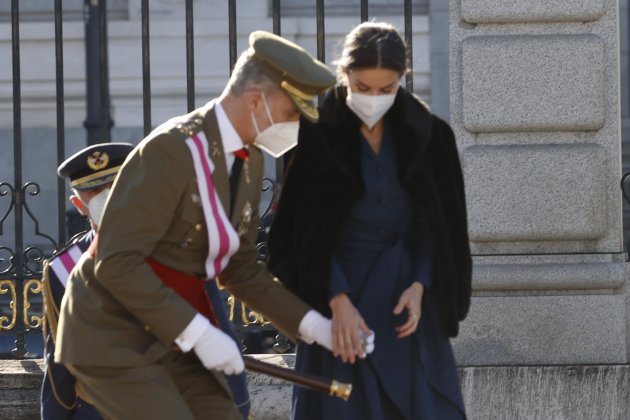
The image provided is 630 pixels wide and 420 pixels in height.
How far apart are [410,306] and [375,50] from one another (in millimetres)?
726

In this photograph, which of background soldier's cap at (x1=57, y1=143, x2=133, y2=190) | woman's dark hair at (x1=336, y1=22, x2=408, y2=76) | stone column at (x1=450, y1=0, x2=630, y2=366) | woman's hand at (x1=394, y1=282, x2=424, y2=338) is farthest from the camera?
stone column at (x1=450, y1=0, x2=630, y2=366)

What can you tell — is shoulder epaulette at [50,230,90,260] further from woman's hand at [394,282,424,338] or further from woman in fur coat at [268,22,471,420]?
woman's hand at [394,282,424,338]

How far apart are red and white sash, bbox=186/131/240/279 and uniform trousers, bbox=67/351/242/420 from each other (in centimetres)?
27

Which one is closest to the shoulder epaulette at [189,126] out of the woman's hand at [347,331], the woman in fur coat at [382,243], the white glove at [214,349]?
the white glove at [214,349]

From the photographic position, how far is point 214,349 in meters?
4.09

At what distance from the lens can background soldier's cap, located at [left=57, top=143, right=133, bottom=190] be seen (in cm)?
496

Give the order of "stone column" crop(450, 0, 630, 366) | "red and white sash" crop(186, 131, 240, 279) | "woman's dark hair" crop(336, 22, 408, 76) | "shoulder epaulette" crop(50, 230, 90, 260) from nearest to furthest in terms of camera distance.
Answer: "red and white sash" crop(186, 131, 240, 279) → "woman's dark hair" crop(336, 22, 408, 76) → "shoulder epaulette" crop(50, 230, 90, 260) → "stone column" crop(450, 0, 630, 366)

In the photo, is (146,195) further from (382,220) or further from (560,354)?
(560,354)

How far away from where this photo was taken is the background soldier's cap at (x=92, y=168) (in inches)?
195

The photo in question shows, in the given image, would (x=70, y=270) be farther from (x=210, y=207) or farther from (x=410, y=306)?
(x=410, y=306)

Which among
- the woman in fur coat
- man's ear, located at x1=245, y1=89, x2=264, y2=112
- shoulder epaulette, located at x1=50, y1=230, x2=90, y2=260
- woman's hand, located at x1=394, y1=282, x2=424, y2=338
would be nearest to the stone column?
shoulder epaulette, located at x1=50, y1=230, x2=90, y2=260

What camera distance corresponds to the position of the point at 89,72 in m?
12.6

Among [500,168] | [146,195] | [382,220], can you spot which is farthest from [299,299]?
[500,168]

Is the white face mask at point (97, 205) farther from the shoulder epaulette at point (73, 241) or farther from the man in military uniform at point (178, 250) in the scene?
the man in military uniform at point (178, 250)
